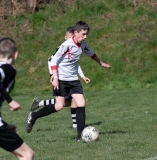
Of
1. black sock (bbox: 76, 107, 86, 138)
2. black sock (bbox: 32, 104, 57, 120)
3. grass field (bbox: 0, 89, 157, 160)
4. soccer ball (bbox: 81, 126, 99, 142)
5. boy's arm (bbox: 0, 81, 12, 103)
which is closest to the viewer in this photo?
boy's arm (bbox: 0, 81, 12, 103)

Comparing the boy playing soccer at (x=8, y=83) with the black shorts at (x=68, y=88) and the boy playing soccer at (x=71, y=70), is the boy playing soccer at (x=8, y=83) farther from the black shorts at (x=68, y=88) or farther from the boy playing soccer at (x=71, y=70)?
the black shorts at (x=68, y=88)

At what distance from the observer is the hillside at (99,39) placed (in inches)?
688

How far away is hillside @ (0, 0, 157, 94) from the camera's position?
57.3ft

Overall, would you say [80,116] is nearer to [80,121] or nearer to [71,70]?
[80,121]

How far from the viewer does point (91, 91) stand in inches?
655

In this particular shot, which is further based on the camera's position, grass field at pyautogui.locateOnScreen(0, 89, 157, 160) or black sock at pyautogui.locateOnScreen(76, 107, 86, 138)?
black sock at pyautogui.locateOnScreen(76, 107, 86, 138)

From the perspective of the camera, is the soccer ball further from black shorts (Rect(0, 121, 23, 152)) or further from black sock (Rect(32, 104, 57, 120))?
black shorts (Rect(0, 121, 23, 152))

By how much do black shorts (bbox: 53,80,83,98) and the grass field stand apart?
26.3 inches

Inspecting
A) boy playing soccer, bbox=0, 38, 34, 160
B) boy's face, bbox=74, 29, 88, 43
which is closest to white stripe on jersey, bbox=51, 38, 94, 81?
boy's face, bbox=74, 29, 88, 43

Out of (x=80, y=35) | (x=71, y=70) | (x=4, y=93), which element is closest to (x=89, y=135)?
(x=71, y=70)

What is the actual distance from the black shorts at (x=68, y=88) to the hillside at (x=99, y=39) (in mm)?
8751

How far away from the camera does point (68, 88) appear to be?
8219mm

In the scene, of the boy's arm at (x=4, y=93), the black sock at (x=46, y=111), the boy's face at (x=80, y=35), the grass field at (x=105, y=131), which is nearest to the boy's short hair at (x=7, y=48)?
the boy's arm at (x=4, y=93)

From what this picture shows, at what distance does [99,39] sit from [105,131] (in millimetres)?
A: 10610
